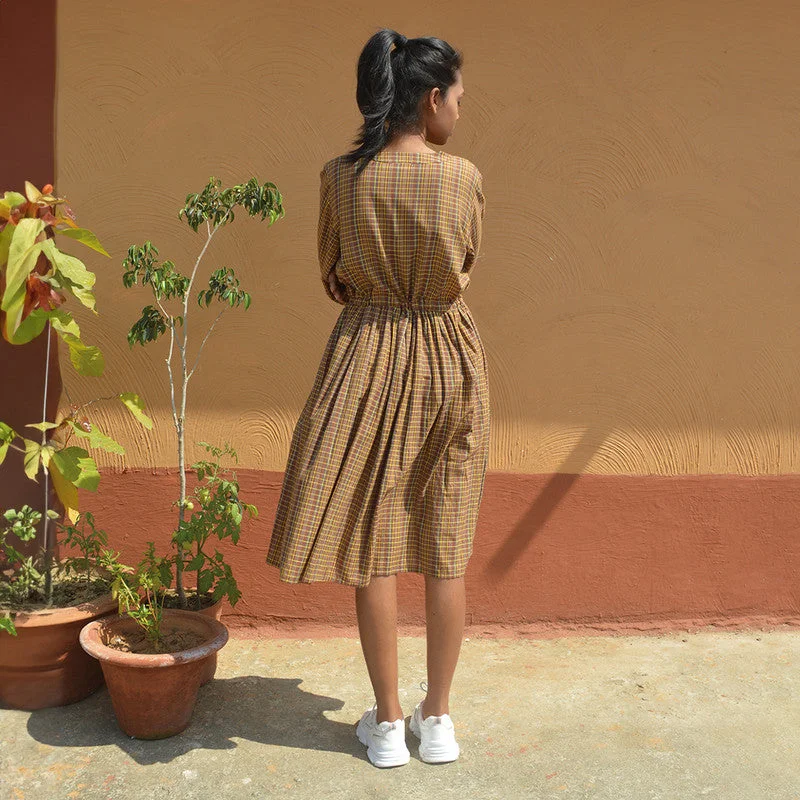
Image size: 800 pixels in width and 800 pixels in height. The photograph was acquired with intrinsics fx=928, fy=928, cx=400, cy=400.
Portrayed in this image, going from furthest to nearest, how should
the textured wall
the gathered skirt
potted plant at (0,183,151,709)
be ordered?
the textured wall < potted plant at (0,183,151,709) < the gathered skirt

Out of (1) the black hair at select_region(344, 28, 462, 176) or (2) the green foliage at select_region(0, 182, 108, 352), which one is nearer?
(1) the black hair at select_region(344, 28, 462, 176)

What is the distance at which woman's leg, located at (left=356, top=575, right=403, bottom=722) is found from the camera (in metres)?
2.49

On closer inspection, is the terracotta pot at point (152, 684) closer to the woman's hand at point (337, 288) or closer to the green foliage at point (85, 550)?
the green foliage at point (85, 550)

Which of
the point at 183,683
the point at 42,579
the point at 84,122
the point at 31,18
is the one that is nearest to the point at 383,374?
the point at 183,683

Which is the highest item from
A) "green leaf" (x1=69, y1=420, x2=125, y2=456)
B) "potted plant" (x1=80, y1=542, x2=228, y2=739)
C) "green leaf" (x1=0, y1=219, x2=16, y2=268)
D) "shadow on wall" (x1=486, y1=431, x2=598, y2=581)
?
"green leaf" (x1=0, y1=219, x2=16, y2=268)

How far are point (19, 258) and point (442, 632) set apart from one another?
5.02 feet

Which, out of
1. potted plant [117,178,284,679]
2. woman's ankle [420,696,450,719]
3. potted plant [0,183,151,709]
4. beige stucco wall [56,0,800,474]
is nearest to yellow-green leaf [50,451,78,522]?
potted plant [0,183,151,709]

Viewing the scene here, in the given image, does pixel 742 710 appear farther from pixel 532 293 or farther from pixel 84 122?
pixel 84 122

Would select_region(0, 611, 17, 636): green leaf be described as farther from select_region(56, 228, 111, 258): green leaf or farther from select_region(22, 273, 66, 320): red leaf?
select_region(56, 228, 111, 258): green leaf

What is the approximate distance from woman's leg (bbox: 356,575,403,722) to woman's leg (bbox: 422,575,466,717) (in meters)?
0.11

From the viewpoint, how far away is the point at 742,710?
2.88 meters

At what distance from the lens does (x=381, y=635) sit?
8.18 feet

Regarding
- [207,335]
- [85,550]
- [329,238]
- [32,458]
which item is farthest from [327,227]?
[85,550]

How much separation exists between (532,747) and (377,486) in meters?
0.89
